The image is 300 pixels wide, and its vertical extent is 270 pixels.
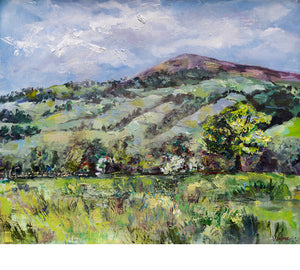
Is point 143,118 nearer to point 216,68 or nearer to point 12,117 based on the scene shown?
point 216,68

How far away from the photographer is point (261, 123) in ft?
9.86

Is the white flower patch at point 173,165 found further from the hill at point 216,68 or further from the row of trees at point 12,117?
the row of trees at point 12,117

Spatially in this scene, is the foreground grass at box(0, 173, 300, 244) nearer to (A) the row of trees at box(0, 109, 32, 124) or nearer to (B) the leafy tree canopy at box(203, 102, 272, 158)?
(B) the leafy tree canopy at box(203, 102, 272, 158)

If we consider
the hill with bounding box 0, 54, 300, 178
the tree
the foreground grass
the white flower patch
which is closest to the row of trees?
the hill with bounding box 0, 54, 300, 178

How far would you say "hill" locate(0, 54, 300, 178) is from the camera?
3.01m

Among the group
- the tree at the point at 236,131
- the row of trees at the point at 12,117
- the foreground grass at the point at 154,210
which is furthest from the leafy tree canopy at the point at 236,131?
the row of trees at the point at 12,117

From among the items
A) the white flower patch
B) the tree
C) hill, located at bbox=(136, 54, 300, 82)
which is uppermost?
hill, located at bbox=(136, 54, 300, 82)

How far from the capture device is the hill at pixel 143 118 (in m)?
3.01

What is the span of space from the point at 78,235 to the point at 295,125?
111 inches

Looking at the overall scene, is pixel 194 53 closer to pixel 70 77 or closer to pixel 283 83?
pixel 283 83

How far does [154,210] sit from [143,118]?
108 cm

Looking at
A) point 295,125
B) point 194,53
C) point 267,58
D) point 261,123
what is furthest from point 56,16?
point 295,125

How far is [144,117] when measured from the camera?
3.05 metres

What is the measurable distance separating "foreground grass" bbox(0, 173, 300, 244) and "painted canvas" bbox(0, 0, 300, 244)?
1 centimetres
